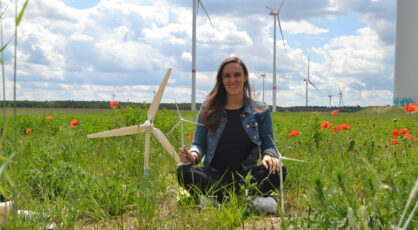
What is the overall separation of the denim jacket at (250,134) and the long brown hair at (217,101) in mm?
76

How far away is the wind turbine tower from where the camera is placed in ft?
153

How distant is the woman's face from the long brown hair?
0.09 m

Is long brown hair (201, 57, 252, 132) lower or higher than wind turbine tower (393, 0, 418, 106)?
lower

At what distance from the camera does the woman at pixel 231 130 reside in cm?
438

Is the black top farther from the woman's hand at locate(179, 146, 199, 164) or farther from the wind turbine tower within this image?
the wind turbine tower

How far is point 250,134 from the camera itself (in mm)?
4410

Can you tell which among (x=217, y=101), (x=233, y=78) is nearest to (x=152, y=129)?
(x=217, y=101)

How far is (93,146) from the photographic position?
6191mm

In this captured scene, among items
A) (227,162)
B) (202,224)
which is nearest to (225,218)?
(202,224)

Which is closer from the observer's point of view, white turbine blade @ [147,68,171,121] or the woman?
white turbine blade @ [147,68,171,121]

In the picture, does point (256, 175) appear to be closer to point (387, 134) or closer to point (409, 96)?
point (387, 134)

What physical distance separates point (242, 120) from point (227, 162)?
53cm

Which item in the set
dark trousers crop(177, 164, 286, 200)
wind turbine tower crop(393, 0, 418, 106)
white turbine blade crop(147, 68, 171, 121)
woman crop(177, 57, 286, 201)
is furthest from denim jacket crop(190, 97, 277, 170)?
wind turbine tower crop(393, 0, 418, 106)

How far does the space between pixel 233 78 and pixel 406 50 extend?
164 ft
